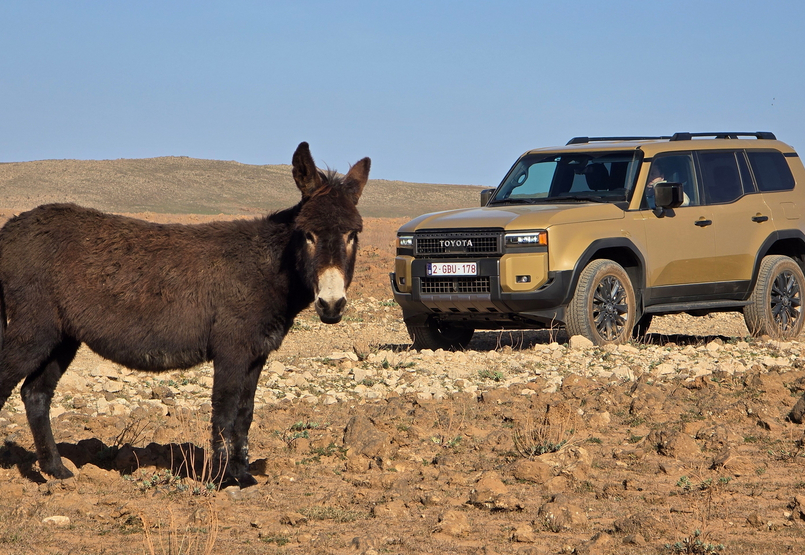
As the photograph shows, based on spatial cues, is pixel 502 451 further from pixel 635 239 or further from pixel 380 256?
pixel 380 256

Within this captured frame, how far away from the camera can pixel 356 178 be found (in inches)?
238

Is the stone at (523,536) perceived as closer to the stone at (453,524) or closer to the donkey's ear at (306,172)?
the stone at (453,524)

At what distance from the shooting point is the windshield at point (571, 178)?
11.5m

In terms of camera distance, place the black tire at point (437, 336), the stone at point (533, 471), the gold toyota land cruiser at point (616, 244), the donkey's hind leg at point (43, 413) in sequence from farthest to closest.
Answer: the black tire at point (437, 336), the gold toyota land cruiser at point (616, 244), the donkey's hind leg at point (43, 413), the stone at point (533, 471)

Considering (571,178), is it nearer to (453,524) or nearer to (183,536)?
(453,524)

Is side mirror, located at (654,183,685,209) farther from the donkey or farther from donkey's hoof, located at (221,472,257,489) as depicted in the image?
donkey's hoof, located at (221,472,257,489)

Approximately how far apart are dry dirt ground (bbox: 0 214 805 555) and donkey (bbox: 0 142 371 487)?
27.1 inches

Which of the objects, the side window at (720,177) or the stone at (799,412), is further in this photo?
the side window at (720,177)

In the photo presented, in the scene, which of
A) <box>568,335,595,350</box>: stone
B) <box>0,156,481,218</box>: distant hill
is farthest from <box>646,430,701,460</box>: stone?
<box>0,156,481,218</box>: distant hill

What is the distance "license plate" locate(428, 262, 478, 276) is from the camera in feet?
34.7

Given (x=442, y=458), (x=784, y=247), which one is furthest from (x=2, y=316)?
(x=784, y=247)

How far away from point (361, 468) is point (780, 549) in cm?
283

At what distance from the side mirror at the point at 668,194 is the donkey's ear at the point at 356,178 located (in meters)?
5.74

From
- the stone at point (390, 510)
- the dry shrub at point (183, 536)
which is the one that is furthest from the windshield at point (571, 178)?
the dry shrub at point (183, 536)
